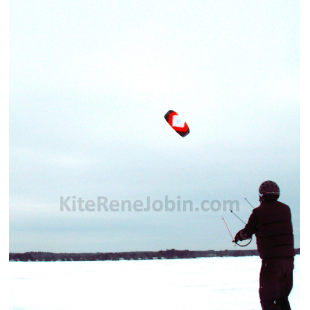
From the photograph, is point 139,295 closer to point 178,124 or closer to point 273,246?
point 178,124

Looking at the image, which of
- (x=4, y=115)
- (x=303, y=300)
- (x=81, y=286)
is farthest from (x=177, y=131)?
(x=81, y=286)

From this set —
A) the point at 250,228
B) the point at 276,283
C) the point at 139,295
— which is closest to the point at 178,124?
the point at 139,295

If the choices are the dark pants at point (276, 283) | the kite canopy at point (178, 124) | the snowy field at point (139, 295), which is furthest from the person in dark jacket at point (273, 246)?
the kite canopy at point (178, 124)

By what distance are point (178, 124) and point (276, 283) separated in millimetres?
3948

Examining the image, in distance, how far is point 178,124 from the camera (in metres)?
7.70

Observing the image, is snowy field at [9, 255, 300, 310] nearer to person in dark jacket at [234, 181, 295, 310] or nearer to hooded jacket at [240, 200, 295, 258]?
person in dark jacket at [234, 181, 295, 310]

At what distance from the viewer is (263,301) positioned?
4375 mm

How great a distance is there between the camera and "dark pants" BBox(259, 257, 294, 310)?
4.33 meters

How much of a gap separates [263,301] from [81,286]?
6.02 m

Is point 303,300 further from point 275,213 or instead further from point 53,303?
point 53,303

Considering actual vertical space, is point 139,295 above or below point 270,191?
below

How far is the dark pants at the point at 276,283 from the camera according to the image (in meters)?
4.33

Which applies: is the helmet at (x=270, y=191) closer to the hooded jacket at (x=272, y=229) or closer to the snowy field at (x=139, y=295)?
the hooded jacket at (x=272, y=229)

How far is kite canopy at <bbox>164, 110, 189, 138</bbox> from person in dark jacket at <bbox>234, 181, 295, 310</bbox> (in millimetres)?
3238
